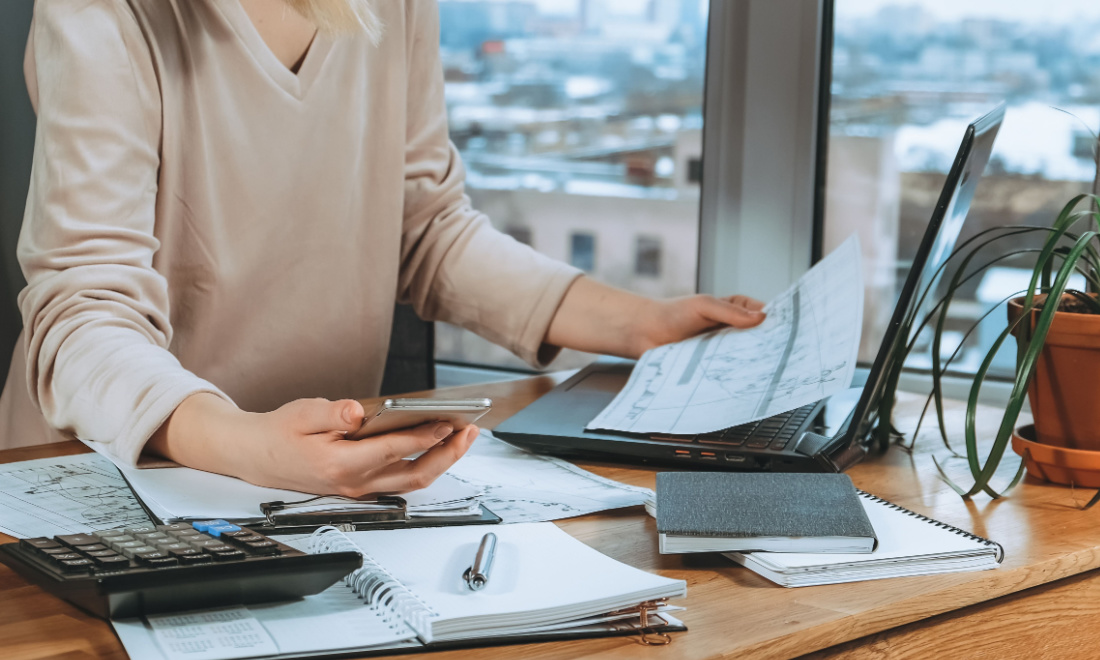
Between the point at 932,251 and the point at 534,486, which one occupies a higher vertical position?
the point at 932,251

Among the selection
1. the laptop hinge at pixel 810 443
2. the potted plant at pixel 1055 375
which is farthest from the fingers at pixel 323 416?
the potted plant at pixel 1055 375

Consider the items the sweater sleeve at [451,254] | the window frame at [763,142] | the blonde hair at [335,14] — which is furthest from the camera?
the window frame at [763,142]

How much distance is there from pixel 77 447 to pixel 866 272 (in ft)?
3.62

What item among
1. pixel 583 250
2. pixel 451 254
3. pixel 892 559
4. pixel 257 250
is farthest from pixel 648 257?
pixel 892 559

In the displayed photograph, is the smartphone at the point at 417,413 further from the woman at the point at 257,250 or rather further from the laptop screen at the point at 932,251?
the laptop screen at the point at 932,251

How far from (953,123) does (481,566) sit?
1113 millimetres

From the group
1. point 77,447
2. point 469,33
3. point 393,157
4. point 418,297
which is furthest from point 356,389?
point 469,33

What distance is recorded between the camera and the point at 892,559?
70 cm

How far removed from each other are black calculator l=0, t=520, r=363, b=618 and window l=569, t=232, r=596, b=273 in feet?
3.91

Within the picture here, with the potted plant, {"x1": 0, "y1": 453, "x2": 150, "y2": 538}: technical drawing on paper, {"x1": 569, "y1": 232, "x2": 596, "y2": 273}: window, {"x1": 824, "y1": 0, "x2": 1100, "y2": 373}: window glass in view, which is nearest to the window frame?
{"x1": 824, "y1": 0, "x2": 1100, "y2": 373}: window glass

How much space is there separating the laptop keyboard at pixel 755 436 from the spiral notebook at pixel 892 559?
159 mm

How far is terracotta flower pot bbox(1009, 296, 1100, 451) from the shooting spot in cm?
89

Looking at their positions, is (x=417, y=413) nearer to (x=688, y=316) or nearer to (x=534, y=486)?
(x=534, y=486)

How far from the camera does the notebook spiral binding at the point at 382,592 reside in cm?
Answer: 59
